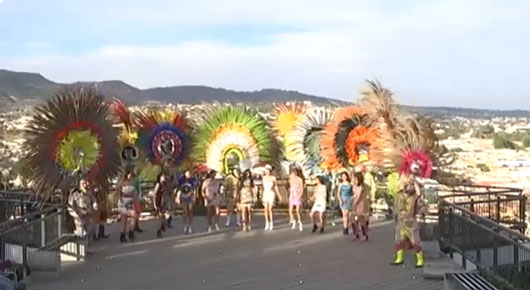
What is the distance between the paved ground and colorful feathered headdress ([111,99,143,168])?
1799 millimetres

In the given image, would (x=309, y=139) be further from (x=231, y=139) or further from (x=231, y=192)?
(x=231, y=192)

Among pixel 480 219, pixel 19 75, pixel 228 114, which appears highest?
pixel 19 75

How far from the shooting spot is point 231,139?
24656 mm

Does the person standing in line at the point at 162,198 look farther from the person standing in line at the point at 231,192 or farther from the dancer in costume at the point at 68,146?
the dancer in costume at the point at 68,146

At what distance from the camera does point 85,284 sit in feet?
44.1

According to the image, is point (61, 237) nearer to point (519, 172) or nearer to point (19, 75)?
point (519, 172)

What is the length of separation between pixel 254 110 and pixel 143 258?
1054 centimetres

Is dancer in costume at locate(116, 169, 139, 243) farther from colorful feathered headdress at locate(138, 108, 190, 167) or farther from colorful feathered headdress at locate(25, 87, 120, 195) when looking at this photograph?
colorful feathered headdress at locate(138, 108, 190, 167)

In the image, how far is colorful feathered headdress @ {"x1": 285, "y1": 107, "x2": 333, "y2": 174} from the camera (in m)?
24.3

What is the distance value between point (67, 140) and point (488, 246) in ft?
29.2

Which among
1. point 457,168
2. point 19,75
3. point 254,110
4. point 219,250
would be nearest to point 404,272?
point 457,168

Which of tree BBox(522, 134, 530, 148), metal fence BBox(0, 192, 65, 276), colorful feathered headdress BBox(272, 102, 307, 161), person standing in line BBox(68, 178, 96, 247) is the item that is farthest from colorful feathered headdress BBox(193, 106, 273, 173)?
tree BBox(522, 134, 530, 148)

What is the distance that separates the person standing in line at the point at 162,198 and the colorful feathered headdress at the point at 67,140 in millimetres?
2414

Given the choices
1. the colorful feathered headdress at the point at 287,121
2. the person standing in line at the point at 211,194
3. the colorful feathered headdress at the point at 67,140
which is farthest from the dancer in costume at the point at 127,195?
the colorful feathered headdress at the point at 287,121
